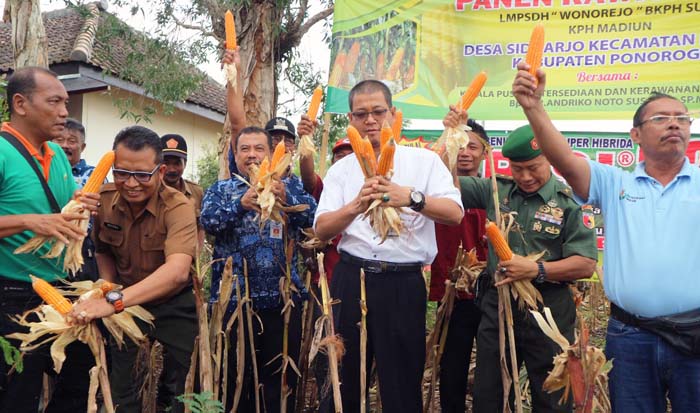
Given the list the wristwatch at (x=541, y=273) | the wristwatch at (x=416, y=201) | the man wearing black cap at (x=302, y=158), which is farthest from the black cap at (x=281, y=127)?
the wristwatch at (x=541, y=273)

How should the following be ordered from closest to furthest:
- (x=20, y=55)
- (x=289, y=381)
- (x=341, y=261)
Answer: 1. (x=341, y=261)
2. (x=289, y=381)
3. (x=20, y=55)

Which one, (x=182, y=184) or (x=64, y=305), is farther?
(x=182, y=184)

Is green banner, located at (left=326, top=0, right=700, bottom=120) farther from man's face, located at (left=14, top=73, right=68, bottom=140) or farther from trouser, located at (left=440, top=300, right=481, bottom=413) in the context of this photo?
man's face, located at (left=14, top=73, right=68, bottom=140)

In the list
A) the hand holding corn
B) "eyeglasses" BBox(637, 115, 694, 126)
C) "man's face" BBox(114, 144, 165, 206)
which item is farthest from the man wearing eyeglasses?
"man's face" BBox(114, 144, 165, 206)

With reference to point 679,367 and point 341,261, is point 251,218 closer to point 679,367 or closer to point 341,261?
point 341,261

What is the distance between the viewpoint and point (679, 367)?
106 inches

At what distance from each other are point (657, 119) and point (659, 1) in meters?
3.28

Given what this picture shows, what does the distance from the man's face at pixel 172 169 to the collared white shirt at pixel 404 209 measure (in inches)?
75.0

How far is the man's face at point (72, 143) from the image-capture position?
4578 millimetres

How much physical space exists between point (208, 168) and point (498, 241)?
1328cm

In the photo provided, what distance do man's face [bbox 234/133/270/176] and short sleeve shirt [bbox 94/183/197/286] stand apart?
47 cm

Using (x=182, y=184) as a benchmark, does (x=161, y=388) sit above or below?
below

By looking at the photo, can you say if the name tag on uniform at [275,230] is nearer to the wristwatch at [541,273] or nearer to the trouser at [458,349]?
the trouser at [458,349]

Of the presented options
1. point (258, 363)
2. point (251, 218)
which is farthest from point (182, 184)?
point (258, 363)
